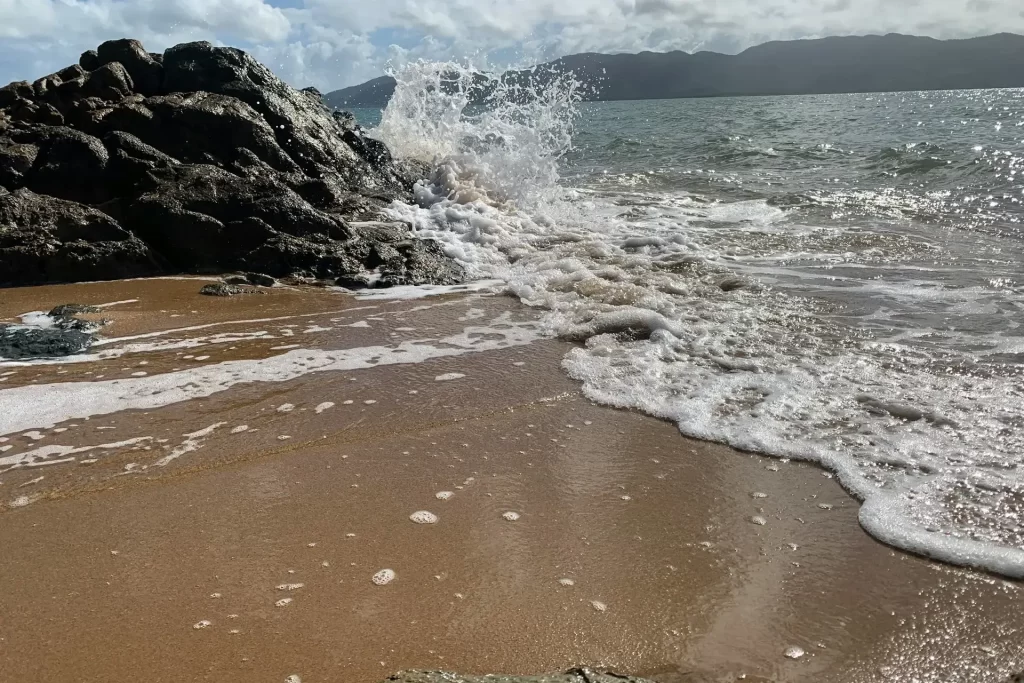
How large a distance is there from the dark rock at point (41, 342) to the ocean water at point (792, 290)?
3.18 m

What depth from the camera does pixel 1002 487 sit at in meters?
2.97

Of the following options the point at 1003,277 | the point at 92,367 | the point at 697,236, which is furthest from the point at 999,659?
the point at 697,236

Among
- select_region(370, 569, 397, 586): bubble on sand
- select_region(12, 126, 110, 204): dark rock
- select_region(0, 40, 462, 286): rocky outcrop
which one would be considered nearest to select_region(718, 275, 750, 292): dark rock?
select_region(0, 40, 462, 286): rocky outcrop

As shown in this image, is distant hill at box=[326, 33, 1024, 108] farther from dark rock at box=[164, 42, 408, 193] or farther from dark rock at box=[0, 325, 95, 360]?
dark rock at box=[0, 325, 95, 360]

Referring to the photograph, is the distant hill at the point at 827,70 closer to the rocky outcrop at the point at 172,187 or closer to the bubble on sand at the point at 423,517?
the rocky outcrop at the point at 172,187

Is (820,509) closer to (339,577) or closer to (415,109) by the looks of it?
(339,577)

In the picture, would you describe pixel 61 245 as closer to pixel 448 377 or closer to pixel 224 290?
pixel 224 290

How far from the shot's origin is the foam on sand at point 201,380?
12.6ft

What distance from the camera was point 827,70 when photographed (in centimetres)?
9156

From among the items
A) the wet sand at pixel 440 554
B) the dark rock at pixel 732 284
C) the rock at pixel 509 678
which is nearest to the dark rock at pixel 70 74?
the wet sand at pixel 440 554

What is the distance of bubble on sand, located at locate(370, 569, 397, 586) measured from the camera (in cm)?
243

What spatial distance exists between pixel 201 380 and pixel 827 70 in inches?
4042

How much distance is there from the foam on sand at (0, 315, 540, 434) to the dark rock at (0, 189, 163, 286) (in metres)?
2.94

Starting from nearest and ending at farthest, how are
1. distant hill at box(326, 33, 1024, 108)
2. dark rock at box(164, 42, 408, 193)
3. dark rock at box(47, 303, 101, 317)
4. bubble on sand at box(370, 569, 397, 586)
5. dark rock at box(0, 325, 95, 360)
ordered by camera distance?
bubble on sand at box(370, 569, 397, 586) < dark rock at box(0, 325, 95, 360) < dark rock at box(47, 303, 101, 317) < dark rock at box(164, 42, 408, 193) < distant hill at box(326, 33, 1024, 108)
